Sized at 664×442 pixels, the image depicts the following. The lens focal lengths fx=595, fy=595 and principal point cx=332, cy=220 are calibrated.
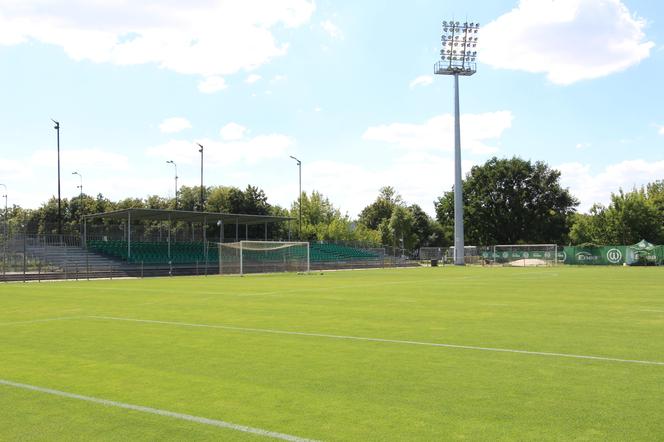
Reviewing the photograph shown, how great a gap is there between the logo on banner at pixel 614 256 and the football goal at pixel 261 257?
34037 mm

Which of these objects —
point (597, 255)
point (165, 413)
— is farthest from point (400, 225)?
point (165, 413)

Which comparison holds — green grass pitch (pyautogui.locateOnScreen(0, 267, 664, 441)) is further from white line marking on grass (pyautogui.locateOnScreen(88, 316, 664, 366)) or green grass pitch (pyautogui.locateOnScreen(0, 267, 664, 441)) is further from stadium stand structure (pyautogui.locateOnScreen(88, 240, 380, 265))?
stadium stand structure (pyautogui.locateOnScreen(88, 240, 380, 265))

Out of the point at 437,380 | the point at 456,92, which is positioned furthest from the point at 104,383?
the point at 456,92

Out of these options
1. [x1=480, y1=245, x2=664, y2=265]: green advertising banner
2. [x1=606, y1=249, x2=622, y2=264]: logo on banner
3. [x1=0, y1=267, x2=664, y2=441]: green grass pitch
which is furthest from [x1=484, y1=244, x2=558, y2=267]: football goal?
[x1=0, y1=267, x2=664, y2=441]: green grass pitch

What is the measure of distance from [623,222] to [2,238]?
242 feet

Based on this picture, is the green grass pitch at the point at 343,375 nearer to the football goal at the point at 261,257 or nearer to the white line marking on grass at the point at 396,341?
the white line marking on grass at the point at 396,341

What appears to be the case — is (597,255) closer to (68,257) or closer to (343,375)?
(68,257)

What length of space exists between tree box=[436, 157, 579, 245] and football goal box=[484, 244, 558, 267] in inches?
841

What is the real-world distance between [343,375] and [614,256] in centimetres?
6369

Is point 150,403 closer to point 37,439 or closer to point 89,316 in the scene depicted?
point 37,439

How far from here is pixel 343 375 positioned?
7707 millimetres

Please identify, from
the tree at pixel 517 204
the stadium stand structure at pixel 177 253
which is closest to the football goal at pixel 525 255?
the stadium stand structure at pixel 177 253

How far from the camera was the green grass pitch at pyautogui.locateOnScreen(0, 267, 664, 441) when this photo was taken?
553cm

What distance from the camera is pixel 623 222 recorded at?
80.6m
